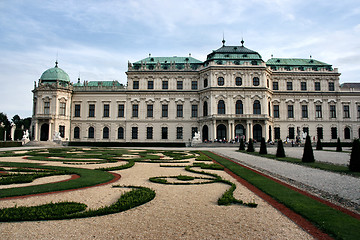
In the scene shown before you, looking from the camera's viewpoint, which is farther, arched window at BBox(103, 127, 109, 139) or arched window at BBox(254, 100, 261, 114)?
arched window at BBox(103, 127, 109, 139)

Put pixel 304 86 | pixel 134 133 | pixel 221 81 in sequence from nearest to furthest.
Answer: pixel 221 81
pixel 134 133
pixel 304 86

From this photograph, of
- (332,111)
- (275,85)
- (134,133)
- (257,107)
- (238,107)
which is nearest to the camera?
(257,107)

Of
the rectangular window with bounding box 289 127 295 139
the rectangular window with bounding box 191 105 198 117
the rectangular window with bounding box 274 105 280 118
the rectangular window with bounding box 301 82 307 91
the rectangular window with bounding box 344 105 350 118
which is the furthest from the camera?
the rectangular window with bounding box 301 82 307 91

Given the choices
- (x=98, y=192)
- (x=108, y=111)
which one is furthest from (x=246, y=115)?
(x=98, y=192)

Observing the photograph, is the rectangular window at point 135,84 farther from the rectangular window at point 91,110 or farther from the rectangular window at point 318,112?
the rectangular window at point 318,112

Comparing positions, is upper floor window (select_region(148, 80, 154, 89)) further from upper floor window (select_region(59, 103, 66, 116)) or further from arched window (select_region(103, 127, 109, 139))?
upper floor window (select_region(59, 103, 66, 116))

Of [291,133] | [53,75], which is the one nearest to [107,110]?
[53,75]

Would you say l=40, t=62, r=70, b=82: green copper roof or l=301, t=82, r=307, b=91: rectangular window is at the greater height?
l=40, t=62, r=70, b=82: green copper roof

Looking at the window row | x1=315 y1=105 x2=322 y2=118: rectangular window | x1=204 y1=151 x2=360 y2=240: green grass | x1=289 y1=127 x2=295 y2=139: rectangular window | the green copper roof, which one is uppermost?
the green copper roof

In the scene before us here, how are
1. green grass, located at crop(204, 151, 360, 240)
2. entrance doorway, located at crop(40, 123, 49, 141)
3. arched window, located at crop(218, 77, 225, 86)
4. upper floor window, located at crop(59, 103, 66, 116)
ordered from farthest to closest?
upper floor window, located at crop(59, 103, 66, 116) → entrance doorway, located at crop(40, 123, 49, 141) → arched window, located at crop(218, 77, 225, 86) → green grass, located at crop(204, 151, 360, 240)

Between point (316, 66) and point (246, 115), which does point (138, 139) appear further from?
point (316, 66)

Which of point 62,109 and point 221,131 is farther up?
point 62,109

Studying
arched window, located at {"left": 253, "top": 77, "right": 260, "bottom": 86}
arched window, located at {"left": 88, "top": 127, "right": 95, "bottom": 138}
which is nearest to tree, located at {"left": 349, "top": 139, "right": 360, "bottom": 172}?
arched window, located at {"left": 253, "top": 77, "right": 260, "bottom": 86}

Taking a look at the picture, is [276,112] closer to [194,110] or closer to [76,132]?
[194,110]
